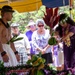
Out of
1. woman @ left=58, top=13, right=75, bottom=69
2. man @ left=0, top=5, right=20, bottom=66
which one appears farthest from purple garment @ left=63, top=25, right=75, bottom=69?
man @ left=0, top=5, right=20, bottom=66

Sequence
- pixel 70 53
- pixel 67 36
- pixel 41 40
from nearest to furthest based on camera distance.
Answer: pixel 67 36, pixel 70 53, pixel 41 40

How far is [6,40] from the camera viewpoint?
7.59 ft

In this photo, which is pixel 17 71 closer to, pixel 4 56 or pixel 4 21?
pixel 4 56

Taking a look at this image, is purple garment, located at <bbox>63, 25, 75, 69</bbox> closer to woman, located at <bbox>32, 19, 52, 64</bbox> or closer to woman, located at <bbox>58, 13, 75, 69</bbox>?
woman, located at <bbox>58, 13, 75, 69</bbox>

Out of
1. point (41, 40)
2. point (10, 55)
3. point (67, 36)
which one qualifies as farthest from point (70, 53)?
point (41, 40)

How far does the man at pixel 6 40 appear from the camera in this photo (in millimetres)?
2238

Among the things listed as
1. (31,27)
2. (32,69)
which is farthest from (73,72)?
(31,27)

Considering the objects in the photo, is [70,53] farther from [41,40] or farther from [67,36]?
[41,40]

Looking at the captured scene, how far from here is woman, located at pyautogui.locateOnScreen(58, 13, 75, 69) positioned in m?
2.24

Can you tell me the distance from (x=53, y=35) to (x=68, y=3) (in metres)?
0.62

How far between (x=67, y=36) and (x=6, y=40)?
1.68 ft

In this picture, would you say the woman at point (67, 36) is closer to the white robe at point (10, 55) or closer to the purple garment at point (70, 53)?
the purple garment at point (70, 53)

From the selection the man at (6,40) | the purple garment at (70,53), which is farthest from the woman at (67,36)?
the man at (6,40)

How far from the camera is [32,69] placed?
1.97 meters
